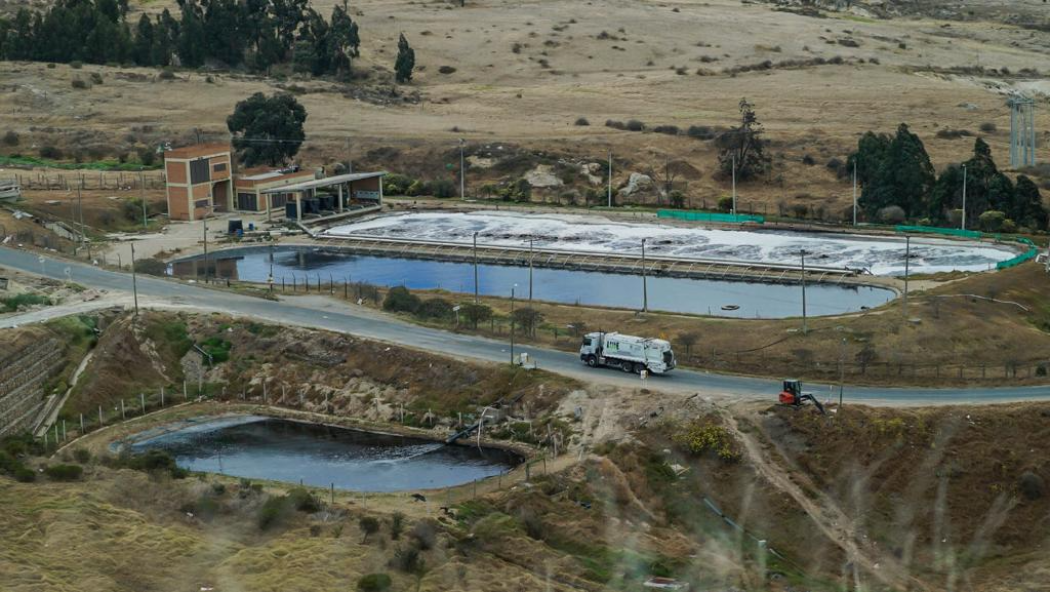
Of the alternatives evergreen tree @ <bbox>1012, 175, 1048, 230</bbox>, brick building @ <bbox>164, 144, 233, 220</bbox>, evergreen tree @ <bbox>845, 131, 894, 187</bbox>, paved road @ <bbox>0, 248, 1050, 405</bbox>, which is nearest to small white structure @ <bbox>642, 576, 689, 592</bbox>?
paved road @ <bbox>0, 248, 1050, 405</bbox>

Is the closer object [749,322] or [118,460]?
[118,460]

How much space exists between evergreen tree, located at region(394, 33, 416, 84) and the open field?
9.69ft

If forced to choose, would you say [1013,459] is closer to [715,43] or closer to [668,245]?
[668,245]

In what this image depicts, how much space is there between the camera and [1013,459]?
57219 mm

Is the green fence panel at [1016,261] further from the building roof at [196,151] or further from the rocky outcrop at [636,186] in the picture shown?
the building roof at [196,151]

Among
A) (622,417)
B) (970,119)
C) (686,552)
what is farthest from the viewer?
(970,119)

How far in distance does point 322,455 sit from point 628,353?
13.9m

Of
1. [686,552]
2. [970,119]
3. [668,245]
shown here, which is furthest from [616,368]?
[970,119]

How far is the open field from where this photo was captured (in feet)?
427

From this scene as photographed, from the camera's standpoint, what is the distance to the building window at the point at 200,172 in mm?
109938

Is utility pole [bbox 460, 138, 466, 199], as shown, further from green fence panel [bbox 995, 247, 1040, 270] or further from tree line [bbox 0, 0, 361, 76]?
green fence panel [bbox 995, 247, 1040, 270]

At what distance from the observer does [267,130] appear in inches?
4835

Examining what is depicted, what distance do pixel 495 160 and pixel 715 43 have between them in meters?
60.7

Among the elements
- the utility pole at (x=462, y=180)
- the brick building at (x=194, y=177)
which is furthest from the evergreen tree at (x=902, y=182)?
the brick building at (x=194, y=177)
